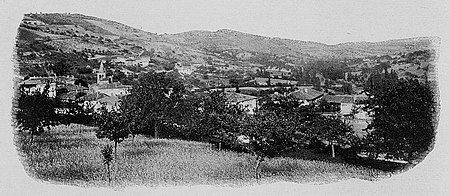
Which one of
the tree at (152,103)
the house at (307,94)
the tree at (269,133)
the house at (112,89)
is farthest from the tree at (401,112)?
the house at (112,89)

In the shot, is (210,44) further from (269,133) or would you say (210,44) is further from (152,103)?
(269,133)

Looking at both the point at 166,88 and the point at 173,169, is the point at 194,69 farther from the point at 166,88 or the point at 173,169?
the point at 173,169

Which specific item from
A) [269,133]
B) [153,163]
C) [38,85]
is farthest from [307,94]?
[38,85]

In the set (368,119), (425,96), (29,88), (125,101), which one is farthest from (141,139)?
(425,96)

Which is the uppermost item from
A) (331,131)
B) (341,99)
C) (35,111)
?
(341,99)

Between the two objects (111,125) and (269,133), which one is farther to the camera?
(111,125)

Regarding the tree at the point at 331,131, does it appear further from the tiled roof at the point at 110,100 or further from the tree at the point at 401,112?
the tiled roof at the point at 110,100

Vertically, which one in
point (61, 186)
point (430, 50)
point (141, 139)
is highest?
point (430, 50)
